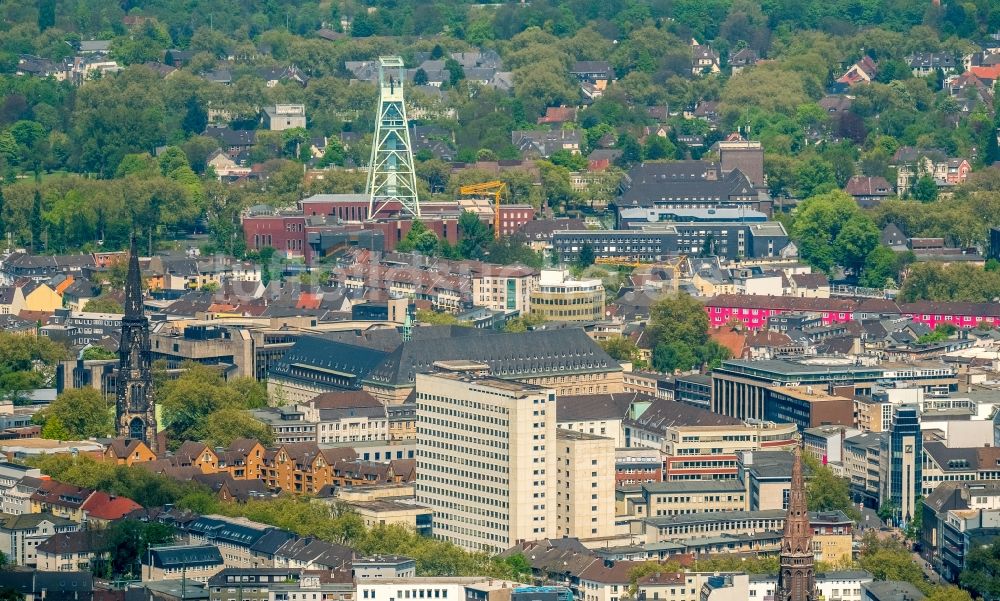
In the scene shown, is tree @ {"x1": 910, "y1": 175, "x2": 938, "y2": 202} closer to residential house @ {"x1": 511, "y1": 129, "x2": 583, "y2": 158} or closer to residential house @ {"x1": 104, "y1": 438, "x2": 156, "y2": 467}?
residential house @ {"x1": 511, "y1": 129, "x2": 583, "y2": 158}

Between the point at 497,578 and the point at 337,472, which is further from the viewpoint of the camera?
the point at 337,472

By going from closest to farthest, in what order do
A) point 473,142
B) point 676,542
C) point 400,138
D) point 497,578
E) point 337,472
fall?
point 497,578
point 676,542
point 337,472
point 400,138
point 473,142

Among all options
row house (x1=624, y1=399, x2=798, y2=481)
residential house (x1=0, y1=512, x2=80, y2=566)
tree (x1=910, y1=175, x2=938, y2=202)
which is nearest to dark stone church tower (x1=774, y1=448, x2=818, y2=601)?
row house (x1=624, y1=399, x2=798, y2=481)

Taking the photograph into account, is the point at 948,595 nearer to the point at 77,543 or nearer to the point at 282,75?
the point at 77,543

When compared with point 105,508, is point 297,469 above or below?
below

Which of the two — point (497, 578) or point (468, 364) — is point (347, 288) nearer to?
point (468, 364)

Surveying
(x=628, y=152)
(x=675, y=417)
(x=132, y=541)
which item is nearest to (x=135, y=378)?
(x=675, y=417)

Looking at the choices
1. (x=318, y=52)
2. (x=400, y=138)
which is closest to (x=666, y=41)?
(x=318, y=52)

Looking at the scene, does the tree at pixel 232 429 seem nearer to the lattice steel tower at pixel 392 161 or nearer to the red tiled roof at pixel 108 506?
the red tiled roof at pixel 108 506
